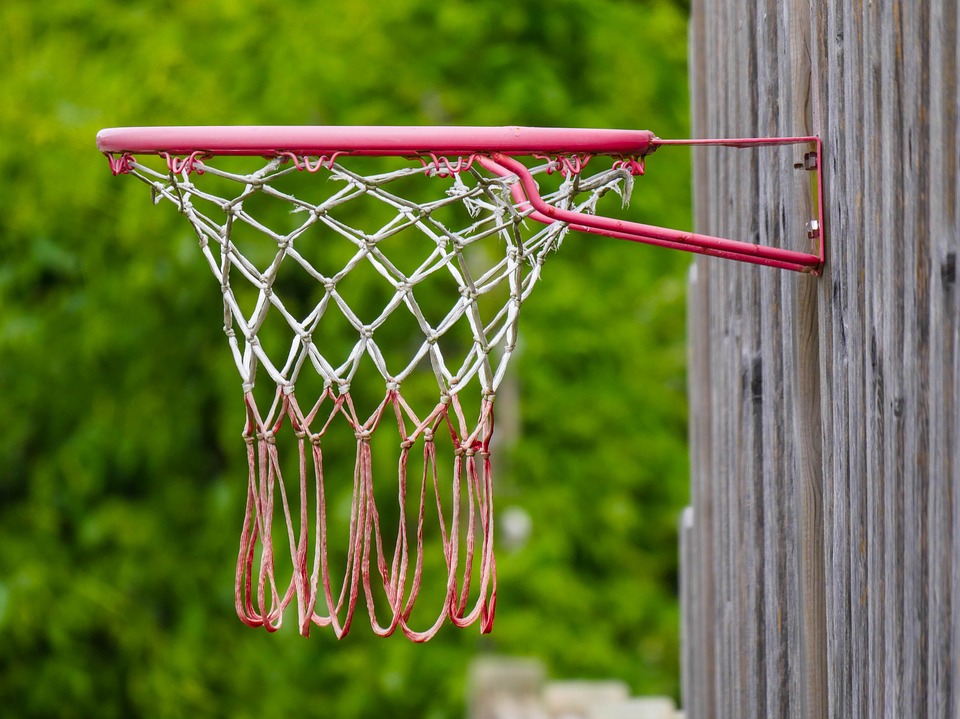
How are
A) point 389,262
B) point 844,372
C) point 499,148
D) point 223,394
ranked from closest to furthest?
point 844,372, point 499,148, point 389,262, point 223,394

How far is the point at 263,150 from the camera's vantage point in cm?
186

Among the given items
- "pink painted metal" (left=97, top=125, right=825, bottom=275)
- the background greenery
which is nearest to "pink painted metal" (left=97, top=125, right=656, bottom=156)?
"pink painted metal" (left=97, top=125, right=825, bottom=275)

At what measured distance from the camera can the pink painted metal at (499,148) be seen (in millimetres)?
1747

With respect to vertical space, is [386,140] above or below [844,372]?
above

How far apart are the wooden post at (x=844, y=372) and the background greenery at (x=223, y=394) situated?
2.00 meters

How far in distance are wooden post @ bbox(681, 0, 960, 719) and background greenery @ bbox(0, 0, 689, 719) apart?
200cm

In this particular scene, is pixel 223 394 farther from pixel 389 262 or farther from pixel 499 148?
pixel 499 148

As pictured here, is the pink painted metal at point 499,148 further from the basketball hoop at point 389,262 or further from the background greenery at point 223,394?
the background greenery at point 223,394

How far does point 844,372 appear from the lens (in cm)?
162

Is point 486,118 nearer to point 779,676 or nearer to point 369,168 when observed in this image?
point 369,168

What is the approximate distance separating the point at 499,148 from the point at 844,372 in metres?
0.57

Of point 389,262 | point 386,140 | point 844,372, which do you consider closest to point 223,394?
point 389,262

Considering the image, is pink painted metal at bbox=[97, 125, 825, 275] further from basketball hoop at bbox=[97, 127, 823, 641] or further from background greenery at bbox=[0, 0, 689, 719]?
background greenery at bbox=[0, 0, 689, 719]

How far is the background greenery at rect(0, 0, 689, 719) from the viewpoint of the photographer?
445 cm
